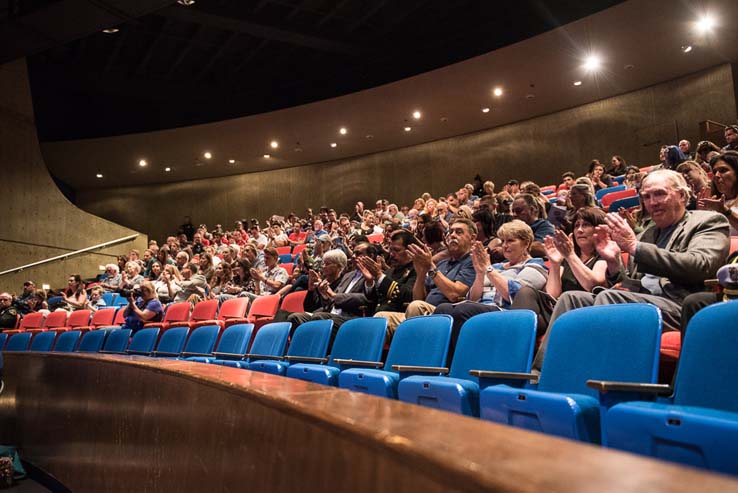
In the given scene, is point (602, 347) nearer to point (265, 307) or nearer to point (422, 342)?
point (422, 342)

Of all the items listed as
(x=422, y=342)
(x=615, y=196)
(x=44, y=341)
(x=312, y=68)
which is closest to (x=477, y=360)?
(x=422, y=342)

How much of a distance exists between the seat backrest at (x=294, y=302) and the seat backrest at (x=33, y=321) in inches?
137

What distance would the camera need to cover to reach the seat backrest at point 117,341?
3564 mm

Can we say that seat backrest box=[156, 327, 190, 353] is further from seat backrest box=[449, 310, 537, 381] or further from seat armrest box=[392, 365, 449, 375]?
seat backrest box=[449, 310, 537, 381]

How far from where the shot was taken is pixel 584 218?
2.16 metres

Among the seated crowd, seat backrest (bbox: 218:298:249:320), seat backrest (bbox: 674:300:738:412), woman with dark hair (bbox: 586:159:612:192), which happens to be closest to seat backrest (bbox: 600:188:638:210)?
the seated crowd

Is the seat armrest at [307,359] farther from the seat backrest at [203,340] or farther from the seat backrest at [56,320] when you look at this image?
the seat backrest at [56,320]

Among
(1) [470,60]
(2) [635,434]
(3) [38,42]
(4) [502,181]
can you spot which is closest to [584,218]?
(2) [635,434]

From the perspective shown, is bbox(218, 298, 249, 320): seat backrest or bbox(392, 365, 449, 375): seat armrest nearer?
bbox(392, 365, 449, 375): seat armrest

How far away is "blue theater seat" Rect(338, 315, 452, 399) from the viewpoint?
1.68m

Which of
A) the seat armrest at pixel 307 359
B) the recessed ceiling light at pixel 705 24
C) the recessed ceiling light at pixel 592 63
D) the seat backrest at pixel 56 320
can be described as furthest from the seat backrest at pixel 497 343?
the recessed ceiling light at pixel 592 63

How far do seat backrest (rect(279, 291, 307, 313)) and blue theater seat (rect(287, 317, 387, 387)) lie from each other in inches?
49.2

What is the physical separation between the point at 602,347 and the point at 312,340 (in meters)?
1.43

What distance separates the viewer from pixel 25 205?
8.45 meters
